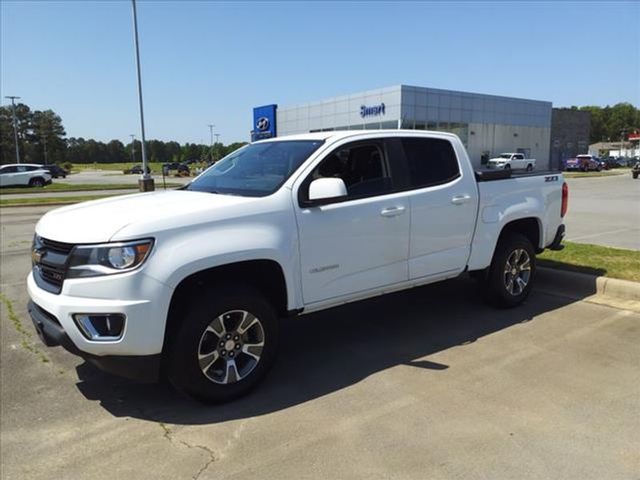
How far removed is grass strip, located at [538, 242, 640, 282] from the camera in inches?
265

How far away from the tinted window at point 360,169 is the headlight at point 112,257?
156 cm

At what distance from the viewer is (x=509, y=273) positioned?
582 centimetres

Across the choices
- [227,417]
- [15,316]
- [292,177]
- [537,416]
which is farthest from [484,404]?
[15,316]

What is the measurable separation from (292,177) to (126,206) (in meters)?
1.26

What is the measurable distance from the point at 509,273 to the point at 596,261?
233cm

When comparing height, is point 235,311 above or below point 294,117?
below

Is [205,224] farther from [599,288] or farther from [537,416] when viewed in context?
[599,288]

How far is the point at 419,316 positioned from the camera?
227 inches

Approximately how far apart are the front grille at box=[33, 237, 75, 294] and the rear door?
9.15 feet

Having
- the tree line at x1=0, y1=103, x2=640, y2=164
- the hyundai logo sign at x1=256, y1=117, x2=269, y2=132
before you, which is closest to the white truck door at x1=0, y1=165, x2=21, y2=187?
the hyundai logo sign at x1=256, y1=117, x2=269, y2=132

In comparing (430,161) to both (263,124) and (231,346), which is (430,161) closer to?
(231,346)

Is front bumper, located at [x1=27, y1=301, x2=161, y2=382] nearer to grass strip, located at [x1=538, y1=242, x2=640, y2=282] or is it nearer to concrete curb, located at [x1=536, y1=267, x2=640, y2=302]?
concrete curb, located at [x1=536, y1=267, x2=640, y2=302]

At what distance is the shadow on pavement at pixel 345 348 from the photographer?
12.5 ft

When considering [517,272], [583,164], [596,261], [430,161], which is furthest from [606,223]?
[583,164]
